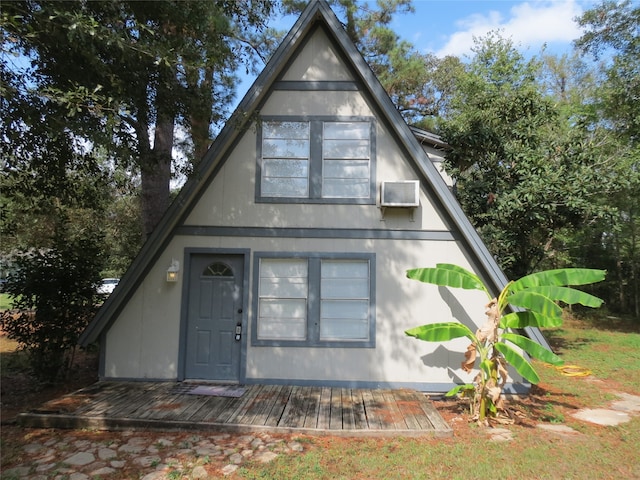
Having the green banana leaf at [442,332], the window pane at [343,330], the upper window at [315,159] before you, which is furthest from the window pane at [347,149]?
the green banana leaf at [442,332]

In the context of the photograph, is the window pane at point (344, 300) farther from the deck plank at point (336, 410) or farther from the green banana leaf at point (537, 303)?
the green banana leaf at point (537, 303)

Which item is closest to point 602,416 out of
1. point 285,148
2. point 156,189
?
point 285,148

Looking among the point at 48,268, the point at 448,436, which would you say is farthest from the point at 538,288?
the point at 48,268

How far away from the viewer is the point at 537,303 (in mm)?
→ 5453

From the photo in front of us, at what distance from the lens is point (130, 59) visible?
4.88 m

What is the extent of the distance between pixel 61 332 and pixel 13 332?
759 mm

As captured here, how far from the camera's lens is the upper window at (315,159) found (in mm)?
7145

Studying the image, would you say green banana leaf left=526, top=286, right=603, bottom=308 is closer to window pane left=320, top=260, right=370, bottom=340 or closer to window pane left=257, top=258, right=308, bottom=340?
window pane left=320, top=260, right=370, bottom=340

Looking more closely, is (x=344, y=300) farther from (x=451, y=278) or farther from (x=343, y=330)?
(x=451, y=278)

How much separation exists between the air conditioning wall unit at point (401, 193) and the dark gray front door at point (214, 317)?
2.76 metres

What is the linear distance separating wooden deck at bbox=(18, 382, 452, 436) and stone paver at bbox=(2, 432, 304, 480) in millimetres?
181

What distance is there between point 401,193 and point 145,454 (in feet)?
16.9

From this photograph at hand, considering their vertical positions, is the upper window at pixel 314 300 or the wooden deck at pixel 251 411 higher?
the upper window at pixel 314 300

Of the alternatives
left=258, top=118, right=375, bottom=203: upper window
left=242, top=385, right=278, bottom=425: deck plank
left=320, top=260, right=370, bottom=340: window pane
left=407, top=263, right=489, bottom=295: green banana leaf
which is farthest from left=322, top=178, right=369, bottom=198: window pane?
left=242, top=385, right=278, bottom=425: deck plank
